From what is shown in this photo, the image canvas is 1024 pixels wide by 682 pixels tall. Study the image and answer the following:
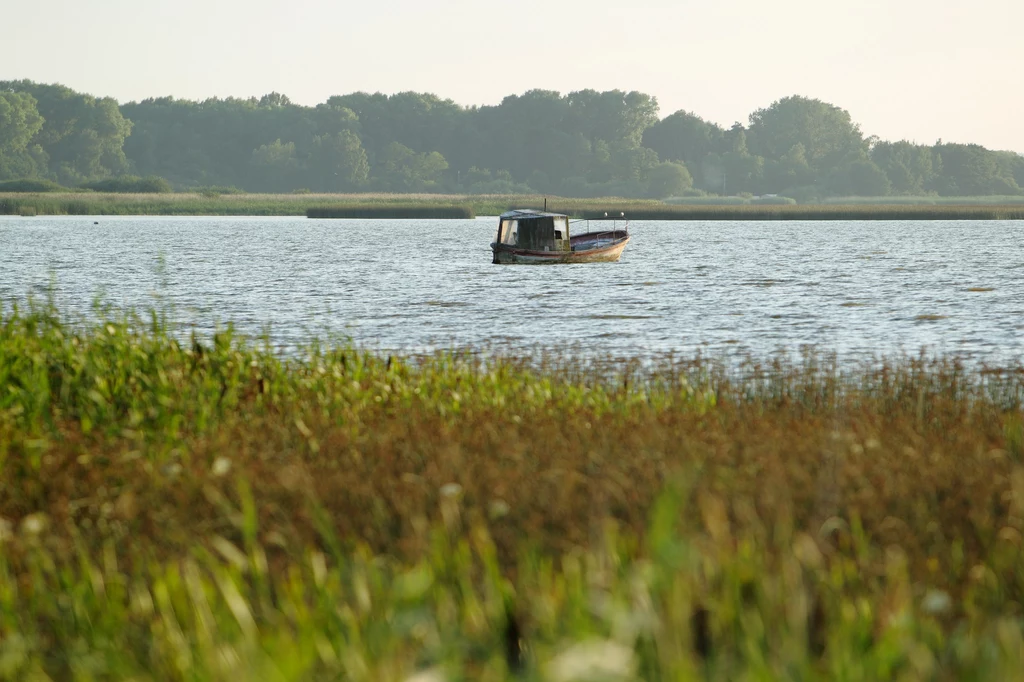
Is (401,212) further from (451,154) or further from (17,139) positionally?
(451,154)

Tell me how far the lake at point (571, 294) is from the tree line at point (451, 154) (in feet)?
367

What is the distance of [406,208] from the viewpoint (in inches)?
3565

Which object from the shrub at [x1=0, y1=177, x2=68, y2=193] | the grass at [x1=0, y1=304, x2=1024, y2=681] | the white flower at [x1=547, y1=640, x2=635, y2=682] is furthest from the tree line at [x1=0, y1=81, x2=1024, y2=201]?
the white flower at [x1=547, y1=640, x2=635, y2=682]

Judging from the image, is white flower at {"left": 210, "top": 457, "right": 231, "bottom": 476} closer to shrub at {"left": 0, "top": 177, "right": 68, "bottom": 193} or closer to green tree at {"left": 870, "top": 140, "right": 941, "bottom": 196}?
shrub at {"left": 0, "top": 177, "right": 68, "bottom": 193}

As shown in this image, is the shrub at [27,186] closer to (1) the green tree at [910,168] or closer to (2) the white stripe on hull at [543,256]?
(2) the white stripe on hull at [543,256]

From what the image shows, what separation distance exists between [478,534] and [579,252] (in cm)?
4460

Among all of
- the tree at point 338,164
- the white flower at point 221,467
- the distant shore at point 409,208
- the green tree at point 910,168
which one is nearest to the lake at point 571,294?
the white flower at point 221,467

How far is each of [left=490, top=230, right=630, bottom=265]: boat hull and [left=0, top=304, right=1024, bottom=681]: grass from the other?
38.1 m

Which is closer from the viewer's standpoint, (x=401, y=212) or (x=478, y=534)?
(x=478, y=534)

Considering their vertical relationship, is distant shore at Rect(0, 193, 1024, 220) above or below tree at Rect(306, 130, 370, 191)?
below

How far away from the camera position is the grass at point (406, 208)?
319 feet

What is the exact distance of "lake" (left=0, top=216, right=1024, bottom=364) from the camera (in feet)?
75.3

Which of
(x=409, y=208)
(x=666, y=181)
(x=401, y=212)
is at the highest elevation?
(x=666, y=181)

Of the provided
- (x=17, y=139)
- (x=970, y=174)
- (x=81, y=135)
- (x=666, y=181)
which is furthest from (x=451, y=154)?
(x=970, y=174)
